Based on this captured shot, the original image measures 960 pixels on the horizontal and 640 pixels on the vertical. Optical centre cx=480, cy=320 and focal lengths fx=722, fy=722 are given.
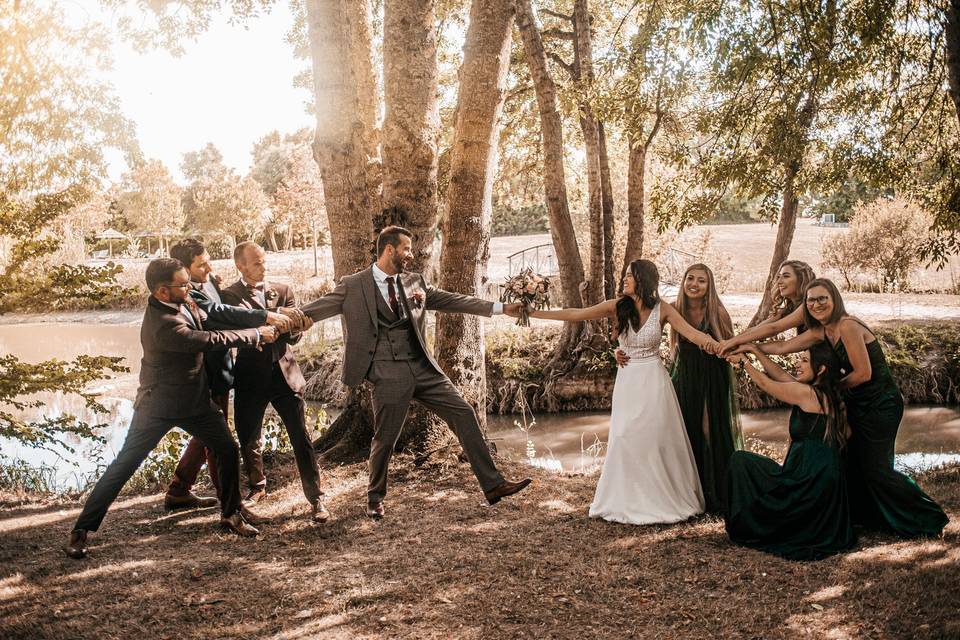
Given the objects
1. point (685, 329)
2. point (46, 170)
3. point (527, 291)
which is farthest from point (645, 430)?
point (46, 170)

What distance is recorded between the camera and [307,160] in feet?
98.9

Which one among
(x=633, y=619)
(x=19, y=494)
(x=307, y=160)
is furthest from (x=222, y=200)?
(x=633, y=619)

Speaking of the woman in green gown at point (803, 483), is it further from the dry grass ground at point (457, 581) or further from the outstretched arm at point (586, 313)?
the outstretched arm at point (586, 313)

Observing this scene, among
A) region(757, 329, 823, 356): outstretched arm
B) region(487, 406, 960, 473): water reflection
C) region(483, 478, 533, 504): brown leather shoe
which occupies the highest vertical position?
region(757, 329, 823, 356): outstretched arm

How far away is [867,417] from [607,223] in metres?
9.54

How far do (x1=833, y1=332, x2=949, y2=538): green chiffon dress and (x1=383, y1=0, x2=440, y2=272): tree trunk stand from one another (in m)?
3.75

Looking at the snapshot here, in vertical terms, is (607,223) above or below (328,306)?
above

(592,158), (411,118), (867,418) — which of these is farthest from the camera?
(592,158)

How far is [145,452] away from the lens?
16.3 ft

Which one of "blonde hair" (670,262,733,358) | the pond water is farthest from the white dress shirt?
the pond water

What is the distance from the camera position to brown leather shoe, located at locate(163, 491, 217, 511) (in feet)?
19.7

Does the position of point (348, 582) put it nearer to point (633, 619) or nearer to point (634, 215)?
point (633, 619)

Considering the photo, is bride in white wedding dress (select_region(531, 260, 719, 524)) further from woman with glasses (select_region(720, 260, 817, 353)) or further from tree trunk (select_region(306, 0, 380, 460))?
tree trunk (select_region(306, 0, 380, 460))

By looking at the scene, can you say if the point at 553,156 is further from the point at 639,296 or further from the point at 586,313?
the point at 639,296
